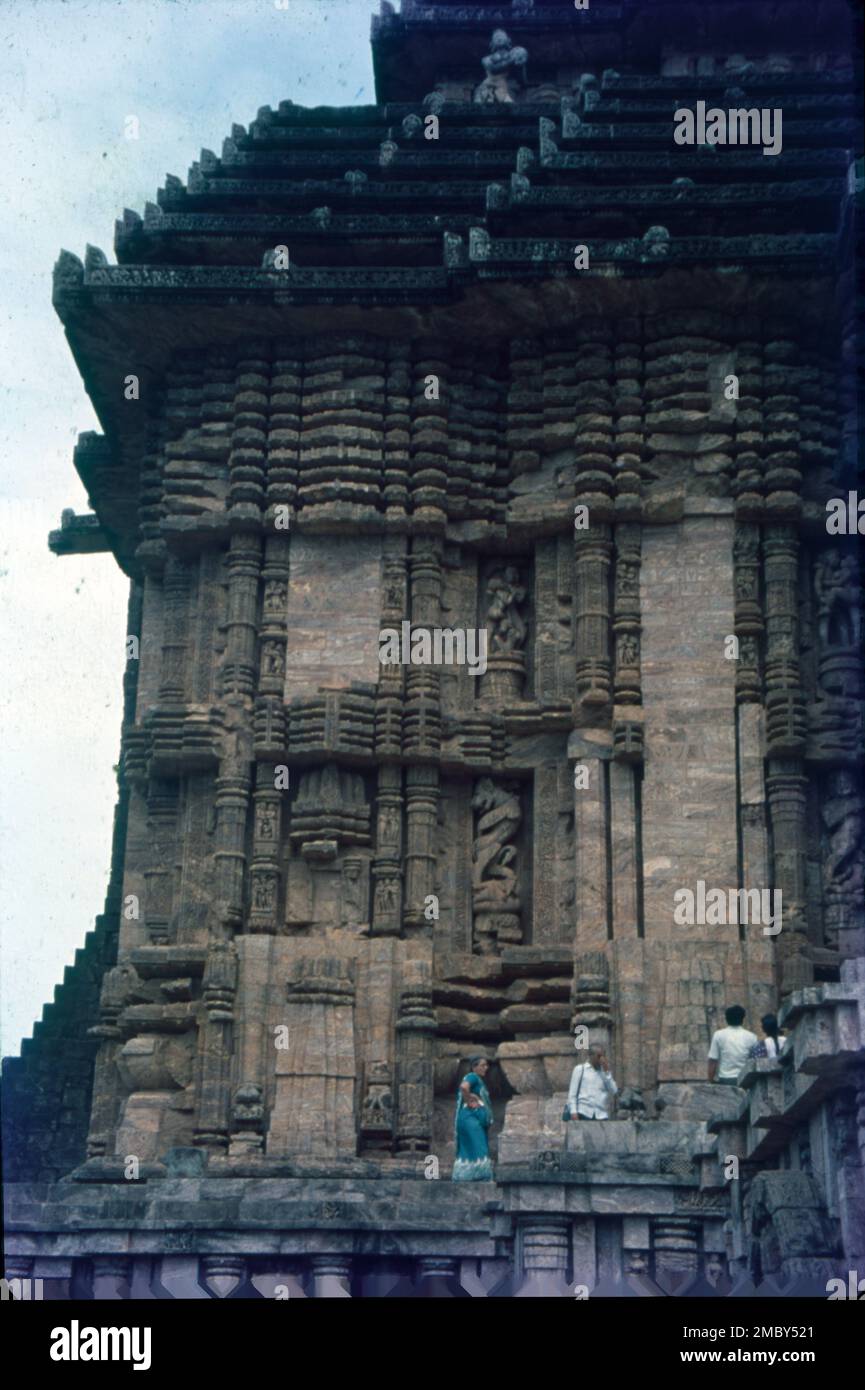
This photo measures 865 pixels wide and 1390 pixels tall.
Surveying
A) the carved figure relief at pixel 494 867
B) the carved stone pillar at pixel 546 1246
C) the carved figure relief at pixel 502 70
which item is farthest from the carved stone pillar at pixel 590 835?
the carved figure relief at pixel 502 70

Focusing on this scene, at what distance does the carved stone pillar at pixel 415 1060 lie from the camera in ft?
88.8

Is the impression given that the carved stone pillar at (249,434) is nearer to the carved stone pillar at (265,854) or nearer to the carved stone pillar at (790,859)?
the carved stone pillar at (265,854)

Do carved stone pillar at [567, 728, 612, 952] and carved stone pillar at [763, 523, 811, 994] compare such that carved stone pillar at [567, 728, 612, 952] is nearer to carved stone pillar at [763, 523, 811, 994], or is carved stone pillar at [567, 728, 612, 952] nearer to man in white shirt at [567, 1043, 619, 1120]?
carved stone pillar at [763, 523, 811, 994]

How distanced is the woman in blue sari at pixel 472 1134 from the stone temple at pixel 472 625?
0.35 meters

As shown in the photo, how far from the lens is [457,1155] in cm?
2519

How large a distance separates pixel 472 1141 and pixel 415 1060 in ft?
7.78

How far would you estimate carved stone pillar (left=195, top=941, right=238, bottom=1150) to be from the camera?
2708cm

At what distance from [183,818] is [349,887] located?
2.18m

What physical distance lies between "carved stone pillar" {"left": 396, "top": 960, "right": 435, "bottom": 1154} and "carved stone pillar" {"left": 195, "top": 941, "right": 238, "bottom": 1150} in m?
1.71

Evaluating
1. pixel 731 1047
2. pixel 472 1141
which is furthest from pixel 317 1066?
pixel 731 1047

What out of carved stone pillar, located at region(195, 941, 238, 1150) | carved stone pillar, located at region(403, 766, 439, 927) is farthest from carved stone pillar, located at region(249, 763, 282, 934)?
carved stone pillar, located at region(403, 766, 439, 927)
